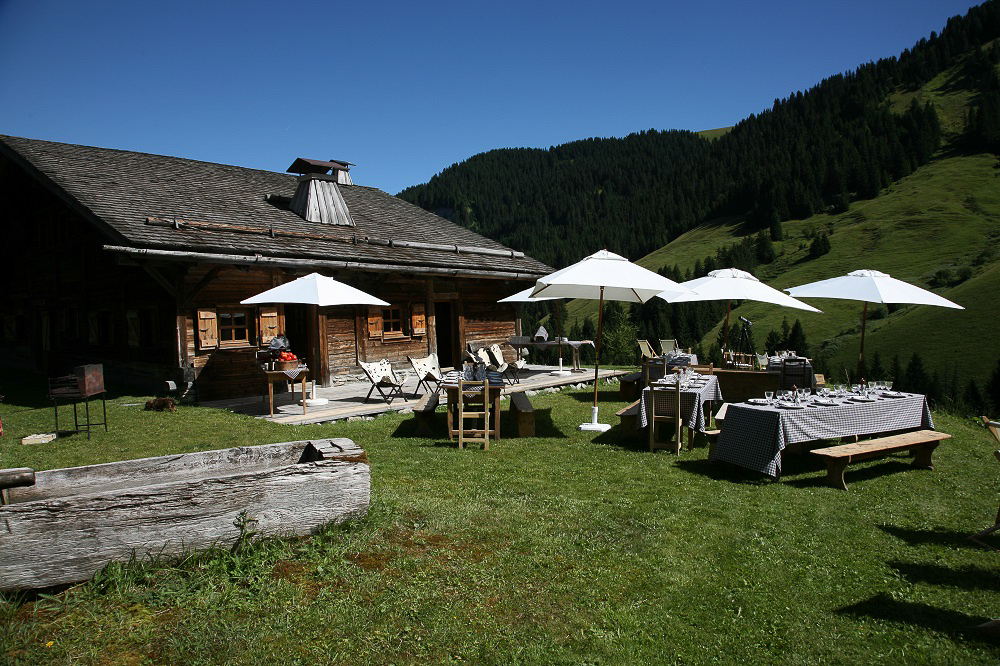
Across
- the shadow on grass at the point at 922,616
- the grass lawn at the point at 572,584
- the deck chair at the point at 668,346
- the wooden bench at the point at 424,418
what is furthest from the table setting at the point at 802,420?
the deck chair at the point at 668,346

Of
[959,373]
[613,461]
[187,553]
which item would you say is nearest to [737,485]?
[613,461]

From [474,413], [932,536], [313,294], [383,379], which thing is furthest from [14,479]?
[383,379]

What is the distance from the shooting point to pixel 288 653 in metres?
2.98

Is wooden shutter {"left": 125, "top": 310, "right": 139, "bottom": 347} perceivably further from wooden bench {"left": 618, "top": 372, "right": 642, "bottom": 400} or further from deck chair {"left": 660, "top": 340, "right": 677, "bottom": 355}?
deck chair {"left": 660, "top": 340, "right": 677, "bottom": 355}

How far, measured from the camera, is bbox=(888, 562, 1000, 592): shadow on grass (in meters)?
3.87

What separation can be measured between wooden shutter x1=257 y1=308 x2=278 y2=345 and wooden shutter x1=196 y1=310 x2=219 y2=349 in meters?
0.87

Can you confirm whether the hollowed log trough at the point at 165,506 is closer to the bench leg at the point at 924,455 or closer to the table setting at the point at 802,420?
the table setting at the point at 802,420

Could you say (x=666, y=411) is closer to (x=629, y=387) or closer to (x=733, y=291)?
(x=733, y=291)

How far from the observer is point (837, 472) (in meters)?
6.04

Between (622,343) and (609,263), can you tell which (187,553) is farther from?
(622,343)

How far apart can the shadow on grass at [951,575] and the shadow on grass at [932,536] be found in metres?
0.45

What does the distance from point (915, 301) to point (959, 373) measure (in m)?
32.7

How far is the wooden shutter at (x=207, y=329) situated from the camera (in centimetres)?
1173

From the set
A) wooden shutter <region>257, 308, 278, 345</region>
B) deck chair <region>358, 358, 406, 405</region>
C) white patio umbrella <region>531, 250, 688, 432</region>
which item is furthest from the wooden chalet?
white patio umbrella <region>531, 250, 688, 432</region>
